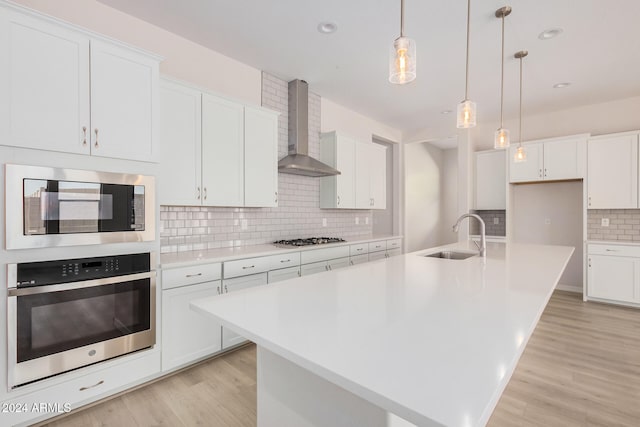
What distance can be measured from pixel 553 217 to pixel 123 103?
20.1 feet

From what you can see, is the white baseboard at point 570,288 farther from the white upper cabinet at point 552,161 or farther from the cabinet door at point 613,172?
the white upper cabinet at point 552,161

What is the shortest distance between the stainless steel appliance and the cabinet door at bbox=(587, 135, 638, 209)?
18.7ft

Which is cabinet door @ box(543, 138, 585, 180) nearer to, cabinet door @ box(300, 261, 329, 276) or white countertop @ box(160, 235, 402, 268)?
cabinet door @ box(300, 261, 329, 276)

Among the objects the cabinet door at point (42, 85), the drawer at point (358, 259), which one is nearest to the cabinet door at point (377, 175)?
the drawer at point (358, 259)

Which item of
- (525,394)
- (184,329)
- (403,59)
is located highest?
(403,59)

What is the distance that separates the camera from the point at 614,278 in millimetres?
4211

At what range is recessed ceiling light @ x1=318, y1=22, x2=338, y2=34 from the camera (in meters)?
2.68

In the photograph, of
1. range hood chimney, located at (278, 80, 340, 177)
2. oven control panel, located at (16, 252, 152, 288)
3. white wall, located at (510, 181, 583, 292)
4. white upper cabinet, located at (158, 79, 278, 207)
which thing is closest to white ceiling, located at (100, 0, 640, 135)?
range hood chimney, located at (278, 80, 340, 177)

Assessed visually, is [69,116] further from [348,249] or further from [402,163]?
[402,163]

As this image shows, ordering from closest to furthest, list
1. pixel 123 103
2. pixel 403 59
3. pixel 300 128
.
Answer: pixel 403 59
pixel 123 103
pixel 300 128

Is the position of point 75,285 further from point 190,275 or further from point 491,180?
point 491,180

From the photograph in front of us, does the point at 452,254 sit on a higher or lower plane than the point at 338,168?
lower

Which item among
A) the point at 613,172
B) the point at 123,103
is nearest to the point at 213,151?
the point at 123,103

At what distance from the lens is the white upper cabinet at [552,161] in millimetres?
4520
